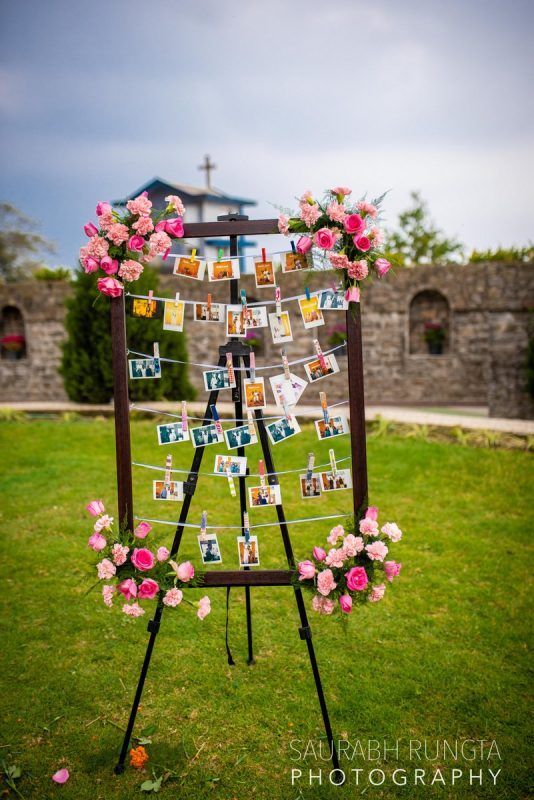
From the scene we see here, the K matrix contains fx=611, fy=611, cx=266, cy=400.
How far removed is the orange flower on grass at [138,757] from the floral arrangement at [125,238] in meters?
1.91

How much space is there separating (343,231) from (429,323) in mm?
11582

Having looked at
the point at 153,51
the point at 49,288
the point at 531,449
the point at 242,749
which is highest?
the point at 153,51

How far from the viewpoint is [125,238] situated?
2.47 meters

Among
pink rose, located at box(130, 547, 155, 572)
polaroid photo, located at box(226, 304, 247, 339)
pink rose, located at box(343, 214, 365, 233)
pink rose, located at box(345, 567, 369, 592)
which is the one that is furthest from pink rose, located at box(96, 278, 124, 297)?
pink rose, located at box(345, 567, 369, 592)

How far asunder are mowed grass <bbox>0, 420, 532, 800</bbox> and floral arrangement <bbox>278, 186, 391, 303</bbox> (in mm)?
1370

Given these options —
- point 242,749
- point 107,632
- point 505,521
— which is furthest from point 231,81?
point 242,749

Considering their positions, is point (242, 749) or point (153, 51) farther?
point (153, 51)

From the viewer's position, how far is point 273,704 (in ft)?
9.79

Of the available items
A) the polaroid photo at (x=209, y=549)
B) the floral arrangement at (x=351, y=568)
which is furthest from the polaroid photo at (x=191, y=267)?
the floral arrangement at (x=351, y=568)

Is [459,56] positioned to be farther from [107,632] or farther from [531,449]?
[107,632]

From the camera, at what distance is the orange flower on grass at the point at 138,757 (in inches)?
100

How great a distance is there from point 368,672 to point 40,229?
36.5 metres

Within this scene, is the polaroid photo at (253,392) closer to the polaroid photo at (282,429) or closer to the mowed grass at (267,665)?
the polaroid photo at (282,429)

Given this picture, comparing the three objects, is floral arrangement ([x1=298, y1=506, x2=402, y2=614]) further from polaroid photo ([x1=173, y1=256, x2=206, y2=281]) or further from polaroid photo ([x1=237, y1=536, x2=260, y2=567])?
polaroid photo ([x1=173, y1=256, x2=206, y2=281])
